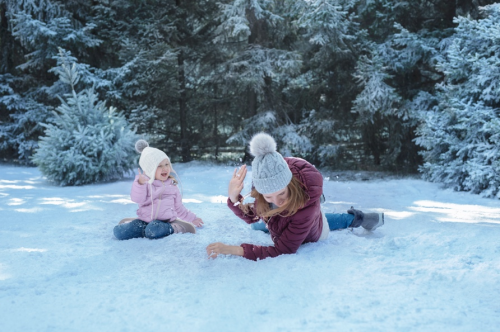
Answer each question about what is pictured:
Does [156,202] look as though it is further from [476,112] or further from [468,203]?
[476,112]

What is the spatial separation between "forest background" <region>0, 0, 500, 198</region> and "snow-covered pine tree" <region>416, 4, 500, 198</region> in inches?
1.1

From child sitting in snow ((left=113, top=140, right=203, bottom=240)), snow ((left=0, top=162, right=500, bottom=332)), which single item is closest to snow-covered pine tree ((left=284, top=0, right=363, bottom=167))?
snow ((left=0, top=162, right=500, bottom=332))

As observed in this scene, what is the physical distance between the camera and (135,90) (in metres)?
10.5

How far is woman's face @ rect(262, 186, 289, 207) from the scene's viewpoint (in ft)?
8.46

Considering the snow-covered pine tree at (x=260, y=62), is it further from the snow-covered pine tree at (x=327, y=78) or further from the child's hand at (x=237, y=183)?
the child's hand at (x=237, y=183)

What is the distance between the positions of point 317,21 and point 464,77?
3200 millimetres

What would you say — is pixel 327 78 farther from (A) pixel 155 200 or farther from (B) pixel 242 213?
(B) pixel 242 213

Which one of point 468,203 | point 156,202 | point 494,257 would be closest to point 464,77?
point 468,203

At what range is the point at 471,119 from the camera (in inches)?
235

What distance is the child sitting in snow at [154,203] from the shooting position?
3.63m

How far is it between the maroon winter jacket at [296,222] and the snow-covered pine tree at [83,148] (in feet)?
16.4

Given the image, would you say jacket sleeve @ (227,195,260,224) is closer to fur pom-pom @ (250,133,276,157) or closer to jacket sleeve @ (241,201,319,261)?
jacket sleeve @ (241,201,319,261)

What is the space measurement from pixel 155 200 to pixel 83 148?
163 inches

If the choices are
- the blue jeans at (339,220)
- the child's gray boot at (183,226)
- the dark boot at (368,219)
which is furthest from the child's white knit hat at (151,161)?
the dark boot at (368,219)
